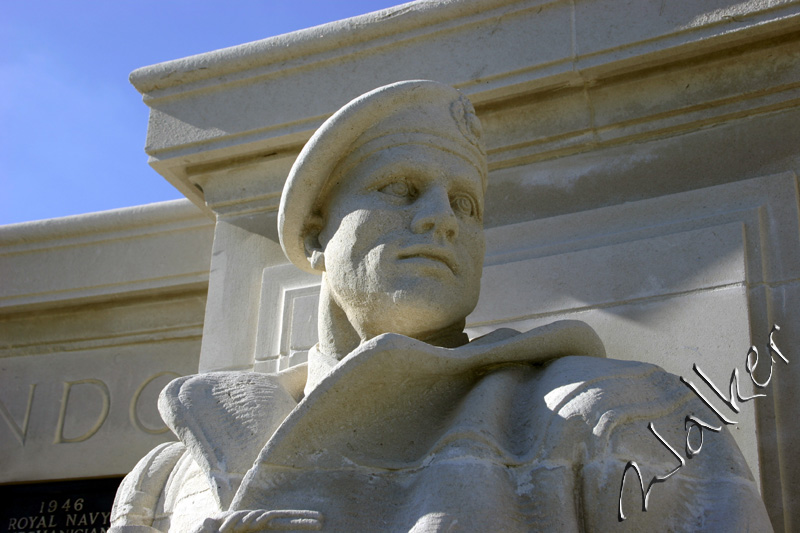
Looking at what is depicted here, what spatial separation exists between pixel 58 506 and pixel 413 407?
326cm

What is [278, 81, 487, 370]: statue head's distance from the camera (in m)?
3.10

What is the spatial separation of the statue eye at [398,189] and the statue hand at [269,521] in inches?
41.0

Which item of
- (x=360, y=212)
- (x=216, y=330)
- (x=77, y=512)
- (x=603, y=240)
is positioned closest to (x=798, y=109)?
(x=603, y=240)

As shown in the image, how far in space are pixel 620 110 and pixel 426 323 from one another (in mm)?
1938

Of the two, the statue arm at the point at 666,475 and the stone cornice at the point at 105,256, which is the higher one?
the stone cornice at the point at 105,256

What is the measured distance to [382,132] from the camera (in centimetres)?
329

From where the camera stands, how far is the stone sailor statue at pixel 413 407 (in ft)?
8.15

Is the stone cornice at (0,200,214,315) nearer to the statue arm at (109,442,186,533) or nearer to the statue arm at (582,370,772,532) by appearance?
the statue arm at (109,442,186,533)

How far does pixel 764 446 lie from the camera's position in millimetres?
3811

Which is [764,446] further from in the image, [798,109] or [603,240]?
[798,109]

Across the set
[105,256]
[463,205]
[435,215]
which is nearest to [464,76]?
[463,205]

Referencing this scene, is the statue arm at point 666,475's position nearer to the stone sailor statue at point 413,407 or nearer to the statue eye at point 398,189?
the stone sailor statue at point 413,407

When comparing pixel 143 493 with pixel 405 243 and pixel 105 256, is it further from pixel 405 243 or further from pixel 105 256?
pixel 105 256

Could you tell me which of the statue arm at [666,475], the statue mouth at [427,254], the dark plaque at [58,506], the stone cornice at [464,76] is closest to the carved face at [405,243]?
the statue mouth at [427,254]
